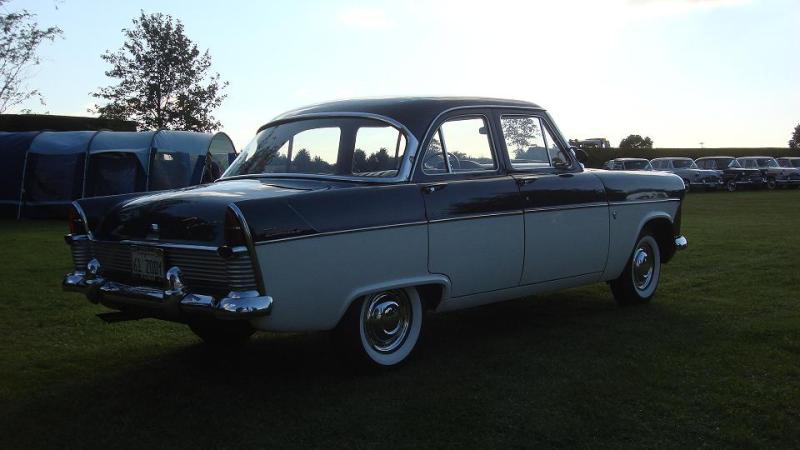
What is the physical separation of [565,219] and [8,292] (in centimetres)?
555

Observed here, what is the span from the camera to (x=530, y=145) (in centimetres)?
618

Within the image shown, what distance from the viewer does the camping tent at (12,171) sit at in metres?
19.9

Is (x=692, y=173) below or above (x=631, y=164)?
below

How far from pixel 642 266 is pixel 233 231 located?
4.24 metres

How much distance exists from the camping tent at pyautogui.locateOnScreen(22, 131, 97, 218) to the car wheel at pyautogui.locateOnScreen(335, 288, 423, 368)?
16.4 metres

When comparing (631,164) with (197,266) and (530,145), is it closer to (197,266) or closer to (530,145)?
(530,145)

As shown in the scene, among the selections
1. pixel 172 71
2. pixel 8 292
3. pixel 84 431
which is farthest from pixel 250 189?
pixel 172 71

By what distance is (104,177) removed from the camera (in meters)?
19.6

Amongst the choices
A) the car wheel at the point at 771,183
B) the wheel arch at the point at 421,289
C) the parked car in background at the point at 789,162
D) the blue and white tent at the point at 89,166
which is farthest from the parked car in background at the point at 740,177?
the wheel arch at the point at 421,289

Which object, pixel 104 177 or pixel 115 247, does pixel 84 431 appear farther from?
pixel 104 177

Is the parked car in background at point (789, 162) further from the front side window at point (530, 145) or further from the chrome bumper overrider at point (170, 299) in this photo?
the chrome bumper overrider at point (170, 299)

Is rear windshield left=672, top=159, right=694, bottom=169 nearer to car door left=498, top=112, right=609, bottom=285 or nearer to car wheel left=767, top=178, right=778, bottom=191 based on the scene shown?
car wheel left=767, top=178, right=778, bottom=191

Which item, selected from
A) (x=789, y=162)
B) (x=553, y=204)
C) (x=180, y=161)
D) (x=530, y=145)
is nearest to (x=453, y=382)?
(x=553, y=204)

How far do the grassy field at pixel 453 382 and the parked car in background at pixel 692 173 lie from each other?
95.2 feet
